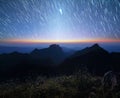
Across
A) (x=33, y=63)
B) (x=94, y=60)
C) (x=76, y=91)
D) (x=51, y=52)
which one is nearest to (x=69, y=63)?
(x=94, y=60)

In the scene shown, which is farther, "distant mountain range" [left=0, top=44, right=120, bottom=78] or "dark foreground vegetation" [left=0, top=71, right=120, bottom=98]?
"distant mountain range" [left=0, top=44, right=120, bottom=78]

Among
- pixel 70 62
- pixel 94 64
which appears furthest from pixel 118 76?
pixel 70 62

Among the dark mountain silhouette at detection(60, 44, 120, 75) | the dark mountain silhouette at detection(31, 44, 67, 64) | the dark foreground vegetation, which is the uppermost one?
the dark mountain silhouette at detection(31, 44, 67, 64)

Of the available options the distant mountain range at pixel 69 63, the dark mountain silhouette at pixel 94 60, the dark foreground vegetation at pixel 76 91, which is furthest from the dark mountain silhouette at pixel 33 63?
the dark foreground vegetation at pixel 76 91

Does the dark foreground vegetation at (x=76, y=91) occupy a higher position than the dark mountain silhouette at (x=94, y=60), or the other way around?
the dark mountain silhouette at (x=94, y=60)

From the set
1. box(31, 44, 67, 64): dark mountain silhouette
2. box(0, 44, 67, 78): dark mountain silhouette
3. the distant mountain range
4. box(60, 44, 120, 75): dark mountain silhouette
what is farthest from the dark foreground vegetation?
box(31, 44, 67, 64): dark mountain silhouette

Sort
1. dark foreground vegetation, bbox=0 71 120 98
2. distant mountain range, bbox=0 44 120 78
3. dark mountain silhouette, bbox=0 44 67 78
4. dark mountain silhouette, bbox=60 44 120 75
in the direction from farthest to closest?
dark mountain silhouette, bbox=0 44 67 78, dark mountain silhouette, bbox=60 44 120 75, distant mountain range, bbox=0 44 120 78, dark foreground vegetation, bbox=0 71 120 98

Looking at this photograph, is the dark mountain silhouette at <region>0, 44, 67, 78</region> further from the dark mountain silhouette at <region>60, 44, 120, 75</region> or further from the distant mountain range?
the dark mountain silhouette at <region>60, 44, 120, 75</region>

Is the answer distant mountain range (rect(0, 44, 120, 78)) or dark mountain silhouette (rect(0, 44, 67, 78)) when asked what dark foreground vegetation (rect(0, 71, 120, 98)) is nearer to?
distant mountain range (rect(0, 44, 120, 78))

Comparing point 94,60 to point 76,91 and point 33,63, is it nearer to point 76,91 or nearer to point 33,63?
point 33,63

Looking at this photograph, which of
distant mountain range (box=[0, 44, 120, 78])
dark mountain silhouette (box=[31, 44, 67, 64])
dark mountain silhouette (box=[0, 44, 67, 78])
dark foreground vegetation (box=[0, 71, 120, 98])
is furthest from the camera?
dark mountain silhouette (box=[31, 44, 67, 64])

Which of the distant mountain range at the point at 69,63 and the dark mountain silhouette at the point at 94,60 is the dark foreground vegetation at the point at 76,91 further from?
the dark mountain silhouette at the point at 94,60

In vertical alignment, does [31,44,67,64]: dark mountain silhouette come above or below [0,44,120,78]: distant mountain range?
above

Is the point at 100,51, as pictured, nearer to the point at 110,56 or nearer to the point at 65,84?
the point at 110,56
